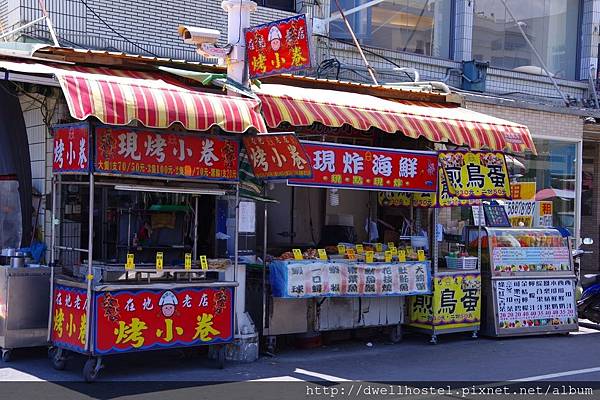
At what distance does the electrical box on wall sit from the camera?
52.6 ft

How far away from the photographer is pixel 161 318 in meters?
8.39

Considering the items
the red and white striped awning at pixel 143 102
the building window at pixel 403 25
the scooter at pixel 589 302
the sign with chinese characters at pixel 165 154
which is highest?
the building window at pixel 403 25

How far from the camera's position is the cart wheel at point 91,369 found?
7.96 meters

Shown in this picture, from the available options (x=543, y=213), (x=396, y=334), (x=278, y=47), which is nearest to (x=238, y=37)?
(x=278, y=47)

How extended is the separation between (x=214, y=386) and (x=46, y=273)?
2478 mm

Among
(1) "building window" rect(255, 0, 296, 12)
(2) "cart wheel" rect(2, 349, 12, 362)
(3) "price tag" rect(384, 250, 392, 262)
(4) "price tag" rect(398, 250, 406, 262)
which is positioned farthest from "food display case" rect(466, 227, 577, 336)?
(2) "cart wheel" rect(2, 349, 12, 362)

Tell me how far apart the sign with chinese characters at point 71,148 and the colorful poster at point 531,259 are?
6133mm

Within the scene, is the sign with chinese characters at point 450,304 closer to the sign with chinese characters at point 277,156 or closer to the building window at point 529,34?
the sign with chinese characters at point 277,156

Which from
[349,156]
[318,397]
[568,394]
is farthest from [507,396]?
[349,156]

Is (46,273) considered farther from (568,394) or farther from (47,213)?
(568,394)

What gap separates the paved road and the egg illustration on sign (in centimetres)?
70

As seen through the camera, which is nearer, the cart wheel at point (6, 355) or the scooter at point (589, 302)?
the cart wheel at point (6, 355)

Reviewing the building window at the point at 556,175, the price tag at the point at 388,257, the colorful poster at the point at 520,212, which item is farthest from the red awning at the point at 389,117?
the building window at the point at 556,175

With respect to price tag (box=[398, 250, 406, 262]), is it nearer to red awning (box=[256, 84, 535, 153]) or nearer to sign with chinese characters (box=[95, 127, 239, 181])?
red awning (box=[256, 84, 535, 153])
